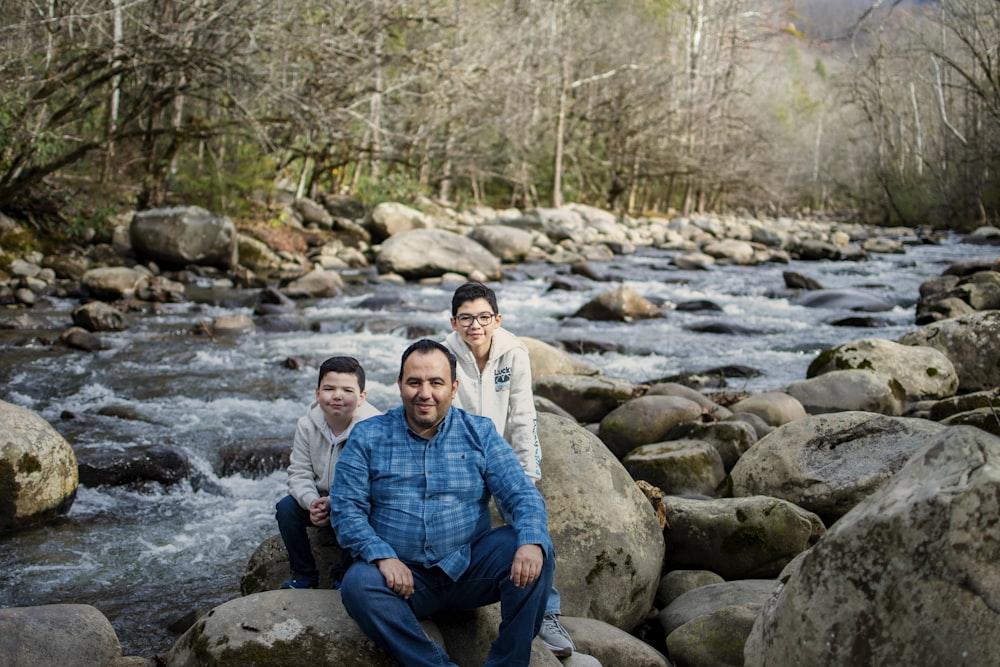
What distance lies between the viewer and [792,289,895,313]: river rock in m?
14.5

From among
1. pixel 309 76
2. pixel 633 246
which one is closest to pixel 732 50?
pixel 633 246

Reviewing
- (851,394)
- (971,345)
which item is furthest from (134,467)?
(971,345)

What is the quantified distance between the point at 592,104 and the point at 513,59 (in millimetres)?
8099

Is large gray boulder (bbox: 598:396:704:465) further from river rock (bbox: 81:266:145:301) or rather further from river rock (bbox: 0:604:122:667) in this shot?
river rock (bbox: 81:266:145:301)

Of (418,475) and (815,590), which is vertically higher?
(418,475)

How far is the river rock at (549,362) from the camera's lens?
925 cm

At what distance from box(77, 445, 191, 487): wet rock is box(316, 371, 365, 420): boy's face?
3.11 m

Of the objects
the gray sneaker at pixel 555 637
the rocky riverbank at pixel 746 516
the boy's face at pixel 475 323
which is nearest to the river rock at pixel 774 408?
the rocky riverbank at pixel 746 516

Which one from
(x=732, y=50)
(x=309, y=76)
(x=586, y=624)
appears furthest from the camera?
(x=732, y=50)

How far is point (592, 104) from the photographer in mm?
36094

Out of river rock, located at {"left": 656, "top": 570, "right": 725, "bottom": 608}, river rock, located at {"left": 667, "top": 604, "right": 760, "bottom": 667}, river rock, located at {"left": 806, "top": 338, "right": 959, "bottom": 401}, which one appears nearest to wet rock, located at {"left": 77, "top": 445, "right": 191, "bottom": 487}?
river rock, located at {"left": 656, "top": 570, "right": 725, "bottom": 608}

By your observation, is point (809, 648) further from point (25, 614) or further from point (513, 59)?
point (513, 59)

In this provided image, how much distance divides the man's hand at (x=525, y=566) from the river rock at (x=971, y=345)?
7.45m

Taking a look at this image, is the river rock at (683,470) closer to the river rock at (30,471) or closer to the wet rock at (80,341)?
the river rock at (30,471)
